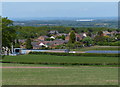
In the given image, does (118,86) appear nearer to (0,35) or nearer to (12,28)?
(0,35)

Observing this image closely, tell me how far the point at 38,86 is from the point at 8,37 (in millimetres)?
37274

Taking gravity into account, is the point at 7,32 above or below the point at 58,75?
below

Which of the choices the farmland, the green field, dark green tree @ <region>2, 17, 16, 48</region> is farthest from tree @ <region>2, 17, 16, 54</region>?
the farmland

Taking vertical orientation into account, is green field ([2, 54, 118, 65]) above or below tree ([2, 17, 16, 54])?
below

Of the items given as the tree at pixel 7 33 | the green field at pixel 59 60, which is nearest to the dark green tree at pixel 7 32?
the tree at pixel 7 33

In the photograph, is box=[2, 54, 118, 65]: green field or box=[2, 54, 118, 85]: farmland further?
box=[2, 54, 118, 65]: green field

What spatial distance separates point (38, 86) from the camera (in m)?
10.2

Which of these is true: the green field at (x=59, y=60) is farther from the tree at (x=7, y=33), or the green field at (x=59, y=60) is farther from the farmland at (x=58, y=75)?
the tree at (x=7, y=33)

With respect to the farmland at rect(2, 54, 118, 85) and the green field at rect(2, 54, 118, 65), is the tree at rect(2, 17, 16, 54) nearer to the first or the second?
the green field at rect(2, 54, 118, 65)

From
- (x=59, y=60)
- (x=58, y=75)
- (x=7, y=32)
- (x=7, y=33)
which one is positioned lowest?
(x=59, y=60)

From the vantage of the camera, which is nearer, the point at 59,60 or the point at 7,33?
the point at 59,60

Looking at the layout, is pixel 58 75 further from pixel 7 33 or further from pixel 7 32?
pixel 7 32

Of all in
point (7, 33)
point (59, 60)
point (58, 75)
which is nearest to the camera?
point (58, 75)

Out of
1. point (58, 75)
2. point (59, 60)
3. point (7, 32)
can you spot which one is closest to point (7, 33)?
point (7, 32)
